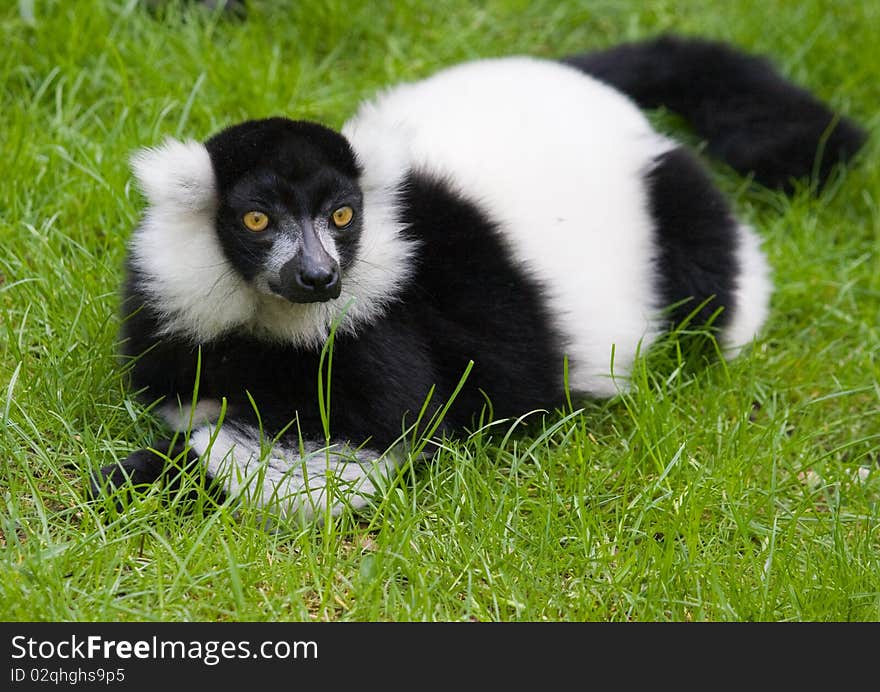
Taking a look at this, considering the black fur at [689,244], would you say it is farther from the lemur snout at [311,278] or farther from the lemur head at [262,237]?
the lemur snout at [311,278]

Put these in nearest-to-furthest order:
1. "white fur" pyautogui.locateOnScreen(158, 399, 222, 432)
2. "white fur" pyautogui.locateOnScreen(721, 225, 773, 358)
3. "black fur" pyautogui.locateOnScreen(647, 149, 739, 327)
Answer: "white fur" pyautogui.locateOnScreen(158, 399, 222, 432)
"black fur" pyautogui.locateOnScreen(647, 149, 739, 327)
"white fur" pyautogui.locateOnScreen(721, 225, 773, 358)

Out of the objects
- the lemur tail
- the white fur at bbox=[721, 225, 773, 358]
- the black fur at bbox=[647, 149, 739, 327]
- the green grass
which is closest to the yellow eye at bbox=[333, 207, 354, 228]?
the green grass

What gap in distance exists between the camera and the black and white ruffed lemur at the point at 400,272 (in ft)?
11.5

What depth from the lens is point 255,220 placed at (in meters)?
3.50

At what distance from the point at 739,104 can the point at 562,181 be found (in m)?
1.80

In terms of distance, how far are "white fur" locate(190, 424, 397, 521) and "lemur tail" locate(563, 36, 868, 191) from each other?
2.69m

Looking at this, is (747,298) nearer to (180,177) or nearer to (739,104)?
(739,104)

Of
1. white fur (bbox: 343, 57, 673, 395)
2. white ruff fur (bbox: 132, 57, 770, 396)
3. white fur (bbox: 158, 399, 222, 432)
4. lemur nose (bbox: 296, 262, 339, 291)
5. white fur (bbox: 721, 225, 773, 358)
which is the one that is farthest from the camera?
white fur (bbox: 721, 225, 773, 358)

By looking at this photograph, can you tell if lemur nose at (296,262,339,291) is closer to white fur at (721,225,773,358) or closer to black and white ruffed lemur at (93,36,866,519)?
black and white ruffed lemur at (93,36,866,519)

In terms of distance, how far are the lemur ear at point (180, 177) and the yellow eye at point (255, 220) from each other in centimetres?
15

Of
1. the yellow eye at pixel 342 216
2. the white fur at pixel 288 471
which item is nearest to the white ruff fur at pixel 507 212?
the yellow eye at pixel 342 216

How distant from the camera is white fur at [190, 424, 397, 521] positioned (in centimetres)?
341
